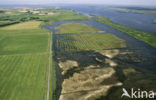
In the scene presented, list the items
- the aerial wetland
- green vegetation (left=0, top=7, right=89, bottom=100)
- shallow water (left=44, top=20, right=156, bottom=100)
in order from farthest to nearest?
1. shallow water (left=44, top=20, right=156, bottom=100)
2. the aerial wetland
3. green vegetation (left=0, top=7, right=89, bottom=100)

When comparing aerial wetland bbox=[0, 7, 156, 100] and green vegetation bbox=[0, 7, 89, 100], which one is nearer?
green vegetation bbox=[0, 7, 89, 100]

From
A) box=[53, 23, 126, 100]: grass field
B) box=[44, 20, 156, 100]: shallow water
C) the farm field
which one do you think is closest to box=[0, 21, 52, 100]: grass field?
the farm field

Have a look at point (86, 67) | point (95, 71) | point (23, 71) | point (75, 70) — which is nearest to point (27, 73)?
point (23, 71)

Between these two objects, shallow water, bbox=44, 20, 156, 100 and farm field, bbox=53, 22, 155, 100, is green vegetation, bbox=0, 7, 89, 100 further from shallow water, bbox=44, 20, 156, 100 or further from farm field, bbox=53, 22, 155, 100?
shallow water, bbox=44, 20, 156, 100

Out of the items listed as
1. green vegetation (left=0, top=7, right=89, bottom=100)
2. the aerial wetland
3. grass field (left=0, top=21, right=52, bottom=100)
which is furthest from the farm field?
grass field (left=0, top=21, right=52, bottom=100)

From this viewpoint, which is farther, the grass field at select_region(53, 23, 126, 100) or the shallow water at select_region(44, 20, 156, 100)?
the shallow water at select_region(44, 20, 156, 100)

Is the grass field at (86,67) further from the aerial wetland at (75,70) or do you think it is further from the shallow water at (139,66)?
the shallow water at (139,66)

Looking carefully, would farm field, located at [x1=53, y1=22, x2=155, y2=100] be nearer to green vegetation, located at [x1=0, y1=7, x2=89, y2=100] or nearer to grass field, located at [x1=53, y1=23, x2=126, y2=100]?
grass field, located at [x1=53, y1=23, x2=126, y2=100]

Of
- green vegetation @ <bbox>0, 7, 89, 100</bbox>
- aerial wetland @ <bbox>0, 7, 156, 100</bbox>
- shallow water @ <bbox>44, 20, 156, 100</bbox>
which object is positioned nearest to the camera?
green vegetation @ <bbox>0, 7, 89, 100</bbox>

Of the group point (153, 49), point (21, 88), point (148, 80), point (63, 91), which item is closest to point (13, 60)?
point (21, 88)

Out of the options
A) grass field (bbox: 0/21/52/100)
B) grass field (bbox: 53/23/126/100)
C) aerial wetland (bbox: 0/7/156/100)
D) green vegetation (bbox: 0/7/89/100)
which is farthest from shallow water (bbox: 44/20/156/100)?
grass field (bbox: 0/21/52/100)

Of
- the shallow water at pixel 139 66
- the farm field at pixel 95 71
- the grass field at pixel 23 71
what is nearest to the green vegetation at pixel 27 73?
the grass field at pixel 23 71
